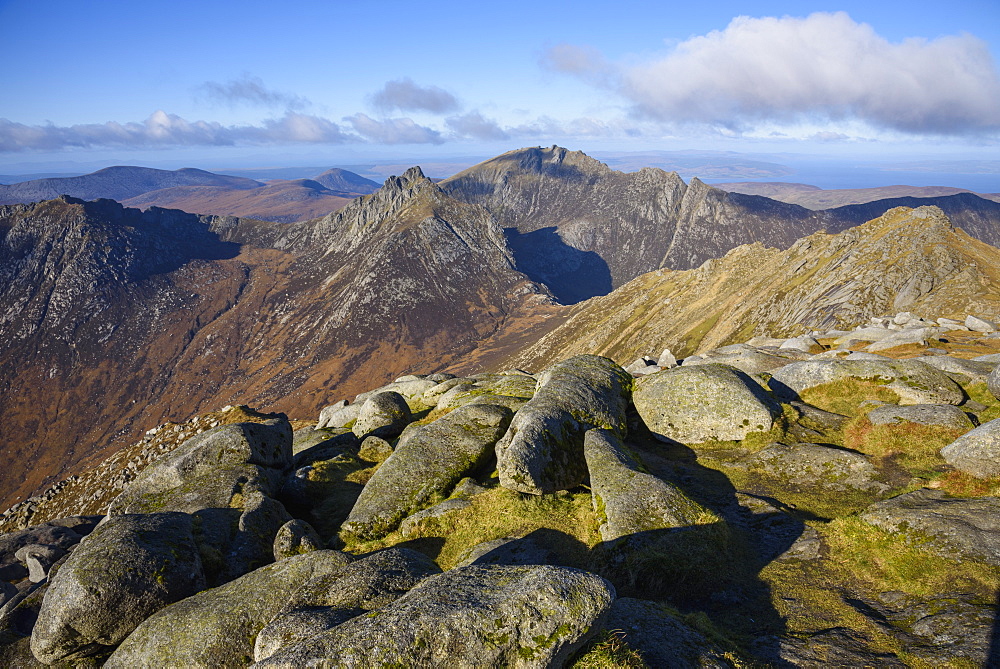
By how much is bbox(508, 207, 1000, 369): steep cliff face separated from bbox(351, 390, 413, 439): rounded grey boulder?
301 ft

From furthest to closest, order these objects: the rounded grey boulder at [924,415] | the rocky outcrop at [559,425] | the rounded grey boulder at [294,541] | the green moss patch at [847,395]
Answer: the green moss patch at [847,395]
the rounded grey boulder at [924,415]
the rocky outcrop at [559,425]
the rounded grey boulder at [294,541]

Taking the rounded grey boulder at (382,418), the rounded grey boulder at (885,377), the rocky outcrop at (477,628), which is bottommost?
the rounded grey boulder at (382,418)

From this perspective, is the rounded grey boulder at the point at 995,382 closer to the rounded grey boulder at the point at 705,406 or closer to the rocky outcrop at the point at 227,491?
the rounded grey boulder at the point at 705,406

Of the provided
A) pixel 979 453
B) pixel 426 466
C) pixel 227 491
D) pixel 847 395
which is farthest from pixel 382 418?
pixel 979 453

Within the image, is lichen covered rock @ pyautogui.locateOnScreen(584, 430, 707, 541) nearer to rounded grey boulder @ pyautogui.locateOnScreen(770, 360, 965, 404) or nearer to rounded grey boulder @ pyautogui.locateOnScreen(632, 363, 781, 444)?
rounded grey boulder @ pyautogui.locateOnScreen(632, 363, 781, 444)

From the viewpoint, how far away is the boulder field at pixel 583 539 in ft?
33.2

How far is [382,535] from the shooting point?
63.9ft

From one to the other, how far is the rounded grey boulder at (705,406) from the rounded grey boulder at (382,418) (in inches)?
667

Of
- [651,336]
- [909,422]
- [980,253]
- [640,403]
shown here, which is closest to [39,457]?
[651,336]

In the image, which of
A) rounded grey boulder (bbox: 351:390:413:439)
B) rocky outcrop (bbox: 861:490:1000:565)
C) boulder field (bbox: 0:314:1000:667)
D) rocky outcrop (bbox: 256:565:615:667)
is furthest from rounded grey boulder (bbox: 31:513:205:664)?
rocky outcrop (bbox: 861:490:1000:565)

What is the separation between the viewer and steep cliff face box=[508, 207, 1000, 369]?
89.8m

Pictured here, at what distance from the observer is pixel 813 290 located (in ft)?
367

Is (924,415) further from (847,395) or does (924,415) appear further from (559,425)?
(559,425)

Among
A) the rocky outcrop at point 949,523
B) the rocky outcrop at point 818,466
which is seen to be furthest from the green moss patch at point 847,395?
the rocky outcrop at point 949,523
